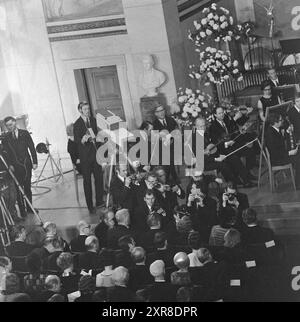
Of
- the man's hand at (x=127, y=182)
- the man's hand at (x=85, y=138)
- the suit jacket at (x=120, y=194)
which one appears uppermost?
the man's hand at (x=85, y=138)

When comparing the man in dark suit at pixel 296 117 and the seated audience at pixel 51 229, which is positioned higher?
the man in dark suit at pixel 296 117

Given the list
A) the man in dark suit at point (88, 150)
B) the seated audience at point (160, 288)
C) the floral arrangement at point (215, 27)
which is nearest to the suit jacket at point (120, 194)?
the man in dark suit at point (88, 150)

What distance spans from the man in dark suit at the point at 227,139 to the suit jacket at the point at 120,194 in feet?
3.78

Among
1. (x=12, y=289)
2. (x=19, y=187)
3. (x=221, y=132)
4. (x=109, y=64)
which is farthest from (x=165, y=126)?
(x=12, y=289)

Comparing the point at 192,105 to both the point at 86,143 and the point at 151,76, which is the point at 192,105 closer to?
the point at 151,76

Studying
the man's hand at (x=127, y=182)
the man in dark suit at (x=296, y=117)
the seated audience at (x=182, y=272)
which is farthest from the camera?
the man's hand at (x=127, y=182)

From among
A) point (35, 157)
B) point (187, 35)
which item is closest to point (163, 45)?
point (187, 35)

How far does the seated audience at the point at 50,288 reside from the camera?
983cm

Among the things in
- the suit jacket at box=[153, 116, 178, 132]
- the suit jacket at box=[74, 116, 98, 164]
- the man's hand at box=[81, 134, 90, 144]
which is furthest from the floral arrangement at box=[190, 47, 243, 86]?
the man's hand at box=[81, 134, 90, 144]

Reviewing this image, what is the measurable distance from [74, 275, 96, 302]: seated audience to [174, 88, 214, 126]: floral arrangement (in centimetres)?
192

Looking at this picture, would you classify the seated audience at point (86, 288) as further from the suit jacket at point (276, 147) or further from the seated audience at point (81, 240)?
the suit jacket at point (276, 147)

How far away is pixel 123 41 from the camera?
9938mm

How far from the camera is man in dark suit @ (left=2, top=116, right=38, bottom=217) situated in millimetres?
10688

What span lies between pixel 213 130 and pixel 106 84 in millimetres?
1306
